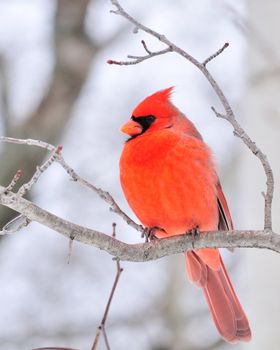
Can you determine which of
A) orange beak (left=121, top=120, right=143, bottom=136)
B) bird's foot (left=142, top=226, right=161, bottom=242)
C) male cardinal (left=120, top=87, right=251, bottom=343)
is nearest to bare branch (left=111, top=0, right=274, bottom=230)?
male cardinal (left=120, top=87, right=251, bottom=343)

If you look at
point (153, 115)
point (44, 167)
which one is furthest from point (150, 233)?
point (44, 167)

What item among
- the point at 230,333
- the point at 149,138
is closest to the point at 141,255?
the point at 149,138

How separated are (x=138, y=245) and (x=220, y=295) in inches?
35.5

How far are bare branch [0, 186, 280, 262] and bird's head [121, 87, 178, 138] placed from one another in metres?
0.57

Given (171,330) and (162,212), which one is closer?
(162,212)

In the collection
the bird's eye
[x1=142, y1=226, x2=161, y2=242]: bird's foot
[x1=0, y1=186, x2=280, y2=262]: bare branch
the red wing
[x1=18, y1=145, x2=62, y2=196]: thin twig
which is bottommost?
[x1=0, y1=186, x2=280, y2=262]: bare branch

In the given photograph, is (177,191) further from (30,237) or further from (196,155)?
(30,237)

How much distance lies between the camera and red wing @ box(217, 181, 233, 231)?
2717 mm

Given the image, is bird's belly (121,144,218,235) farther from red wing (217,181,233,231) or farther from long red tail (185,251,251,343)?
long red tail (185,251,251,343)

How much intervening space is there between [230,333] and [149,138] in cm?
76

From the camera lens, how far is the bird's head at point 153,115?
2.78 metres

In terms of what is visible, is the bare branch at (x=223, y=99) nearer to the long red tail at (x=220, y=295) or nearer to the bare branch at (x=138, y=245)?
the bare branch at (x=138, y=245)

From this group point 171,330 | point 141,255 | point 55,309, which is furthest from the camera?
point 55,309

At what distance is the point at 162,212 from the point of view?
2586 millimetres
